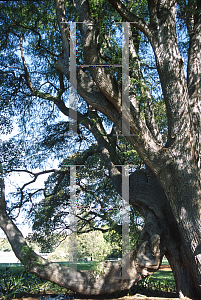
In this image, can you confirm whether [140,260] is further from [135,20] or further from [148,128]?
[135,20]

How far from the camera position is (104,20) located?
5.84m

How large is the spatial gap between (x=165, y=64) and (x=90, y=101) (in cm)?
147

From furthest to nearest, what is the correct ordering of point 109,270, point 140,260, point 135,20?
point 109,270, point 140,260, point 135,20

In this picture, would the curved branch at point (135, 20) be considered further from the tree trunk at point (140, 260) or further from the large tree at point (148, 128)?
the tree trunk at point (140, 260)

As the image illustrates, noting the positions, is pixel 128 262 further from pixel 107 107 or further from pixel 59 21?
pixel 59 21

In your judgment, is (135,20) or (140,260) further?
(140,260)

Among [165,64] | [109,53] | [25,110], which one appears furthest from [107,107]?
[25,110]

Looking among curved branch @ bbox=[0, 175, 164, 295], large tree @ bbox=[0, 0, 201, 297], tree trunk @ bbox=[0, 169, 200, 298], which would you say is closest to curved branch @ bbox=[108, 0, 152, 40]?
large tree @ bbox=[0, 0, 201, 297]

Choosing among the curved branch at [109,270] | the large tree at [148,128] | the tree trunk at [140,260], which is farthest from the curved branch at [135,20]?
the curved branch at [109,270]

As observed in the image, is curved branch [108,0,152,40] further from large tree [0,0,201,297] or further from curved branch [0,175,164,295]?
curved branch [0,175,164,295]

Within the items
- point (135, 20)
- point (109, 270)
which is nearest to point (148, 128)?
point (135, 20)

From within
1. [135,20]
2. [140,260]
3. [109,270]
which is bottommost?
[109,270]

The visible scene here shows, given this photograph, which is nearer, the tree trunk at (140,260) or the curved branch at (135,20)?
the curved branch at (135,20)

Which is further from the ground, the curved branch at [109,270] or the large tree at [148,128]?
the large tree at [148,128]
